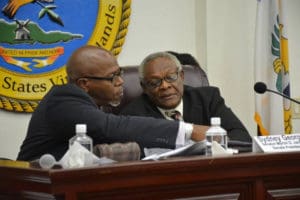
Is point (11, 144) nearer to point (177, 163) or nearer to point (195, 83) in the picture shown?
point (195, 83)

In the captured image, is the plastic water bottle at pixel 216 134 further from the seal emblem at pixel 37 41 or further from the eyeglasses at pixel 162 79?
the seal emblem at pixel 37 41

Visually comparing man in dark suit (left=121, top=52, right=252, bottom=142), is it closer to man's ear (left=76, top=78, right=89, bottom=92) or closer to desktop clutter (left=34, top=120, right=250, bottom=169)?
man's ear (left=76, top=78, right=89, bottom=92)

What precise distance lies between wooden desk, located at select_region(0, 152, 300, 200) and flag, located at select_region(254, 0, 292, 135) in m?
2.15

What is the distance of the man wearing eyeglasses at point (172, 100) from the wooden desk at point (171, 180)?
4.30ft

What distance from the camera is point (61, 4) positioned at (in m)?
3.45

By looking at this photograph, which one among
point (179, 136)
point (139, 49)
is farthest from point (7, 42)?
point (179, 136)

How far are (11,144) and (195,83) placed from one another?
109 centimetres

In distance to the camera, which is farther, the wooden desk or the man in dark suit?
the man in dark suit

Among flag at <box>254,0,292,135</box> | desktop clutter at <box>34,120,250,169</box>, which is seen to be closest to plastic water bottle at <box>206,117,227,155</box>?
desktop clutter at <box>34,120,250,169</box>

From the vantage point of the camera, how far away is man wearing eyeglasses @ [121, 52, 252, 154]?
2.98 meters

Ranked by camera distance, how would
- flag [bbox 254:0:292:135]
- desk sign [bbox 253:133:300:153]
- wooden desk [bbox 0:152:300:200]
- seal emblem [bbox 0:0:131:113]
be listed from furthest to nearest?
flag [bbox 254:0:292:135], seal emblem [bbox 0:0:131:113], desk sign [bbox 253:133:300:153], wooden desk [bbox 0:152:300:200]

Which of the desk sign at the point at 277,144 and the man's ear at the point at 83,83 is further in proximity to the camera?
the man's ear at the point at 83,83

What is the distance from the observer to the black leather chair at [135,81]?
301 centimetres

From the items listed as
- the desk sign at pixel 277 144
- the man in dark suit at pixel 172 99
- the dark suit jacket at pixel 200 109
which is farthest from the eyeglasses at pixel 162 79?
Result: the desk sign at pixel 277 144
